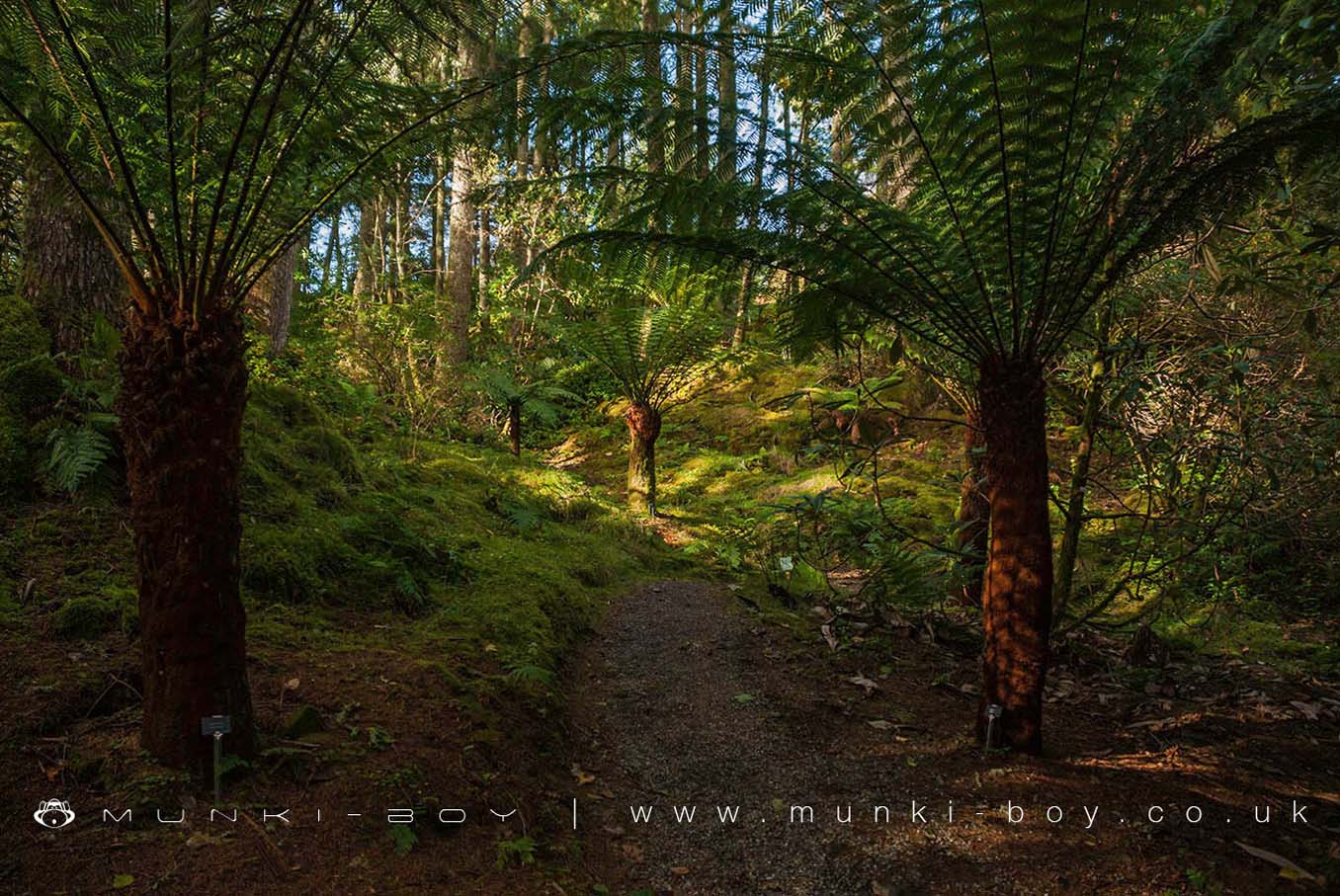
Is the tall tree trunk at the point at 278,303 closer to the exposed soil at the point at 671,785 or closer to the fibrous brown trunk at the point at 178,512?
→ the exposed soil at the point at 671,785

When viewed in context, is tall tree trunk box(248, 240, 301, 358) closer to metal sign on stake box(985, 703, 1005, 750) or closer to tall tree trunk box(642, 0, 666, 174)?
tall tree trunk box(642, 0, 666, 174)

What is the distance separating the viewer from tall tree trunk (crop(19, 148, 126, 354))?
3.19 m

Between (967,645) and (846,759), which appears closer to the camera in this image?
(846,759)

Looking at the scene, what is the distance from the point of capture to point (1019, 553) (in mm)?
2354

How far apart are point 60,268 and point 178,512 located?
2480 mm

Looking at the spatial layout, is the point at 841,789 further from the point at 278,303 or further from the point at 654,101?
the point at 278,303

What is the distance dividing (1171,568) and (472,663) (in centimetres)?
379

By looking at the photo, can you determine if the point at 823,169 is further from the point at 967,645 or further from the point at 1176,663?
the point at 1176,663

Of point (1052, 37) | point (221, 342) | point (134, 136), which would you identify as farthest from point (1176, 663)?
point (134, 136)

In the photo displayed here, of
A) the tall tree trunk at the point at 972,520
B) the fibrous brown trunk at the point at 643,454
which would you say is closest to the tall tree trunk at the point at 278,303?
the fibrous brown trunk at the point at 643,454

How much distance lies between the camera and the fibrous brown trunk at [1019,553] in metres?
2.35

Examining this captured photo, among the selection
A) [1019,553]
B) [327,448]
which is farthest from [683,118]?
[327,448]

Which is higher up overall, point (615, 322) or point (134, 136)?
point (615, 322)

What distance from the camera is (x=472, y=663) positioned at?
285 cm
